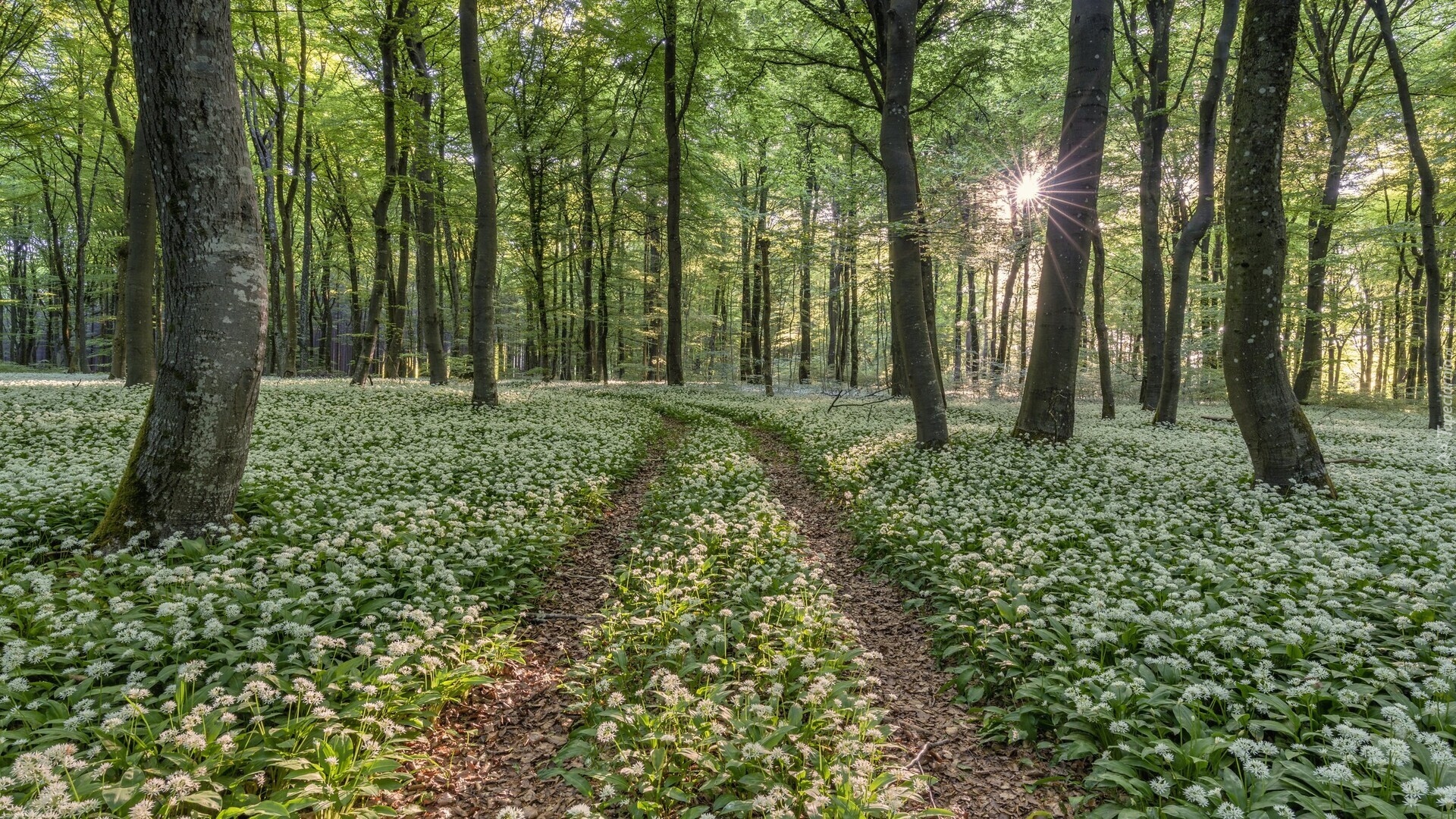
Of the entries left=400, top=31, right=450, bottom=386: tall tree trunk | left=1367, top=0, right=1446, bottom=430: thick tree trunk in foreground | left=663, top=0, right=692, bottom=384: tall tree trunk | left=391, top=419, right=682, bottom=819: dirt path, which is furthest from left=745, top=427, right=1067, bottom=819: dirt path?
left=663, top=0, right=692, bottom=384: tall tree trunk

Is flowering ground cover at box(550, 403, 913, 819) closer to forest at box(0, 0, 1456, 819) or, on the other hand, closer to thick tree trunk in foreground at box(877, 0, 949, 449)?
forest at box(0, 0, 1456, 819)

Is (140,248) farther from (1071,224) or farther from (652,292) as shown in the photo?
(652,292)

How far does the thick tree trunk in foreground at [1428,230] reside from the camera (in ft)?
39.2

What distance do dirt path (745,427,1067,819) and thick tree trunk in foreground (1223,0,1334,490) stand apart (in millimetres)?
5811

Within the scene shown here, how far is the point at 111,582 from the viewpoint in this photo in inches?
174

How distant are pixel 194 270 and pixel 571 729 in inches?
212

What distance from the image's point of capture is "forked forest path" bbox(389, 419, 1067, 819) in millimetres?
3346

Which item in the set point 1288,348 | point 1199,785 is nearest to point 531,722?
point 1199,785

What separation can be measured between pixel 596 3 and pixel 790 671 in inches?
1007

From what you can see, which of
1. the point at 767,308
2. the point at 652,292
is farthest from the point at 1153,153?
the point at 652,292

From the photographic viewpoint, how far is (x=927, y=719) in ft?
13.6

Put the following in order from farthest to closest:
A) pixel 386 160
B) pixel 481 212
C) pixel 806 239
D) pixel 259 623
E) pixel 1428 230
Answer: pixel 806 239, pixel 386 160, pixel 481 212, pixel 1428 230, pixel 259 623

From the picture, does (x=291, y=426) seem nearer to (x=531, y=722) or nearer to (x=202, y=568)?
(x=202, y=568)

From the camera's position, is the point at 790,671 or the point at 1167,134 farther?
the point at 1167,134
